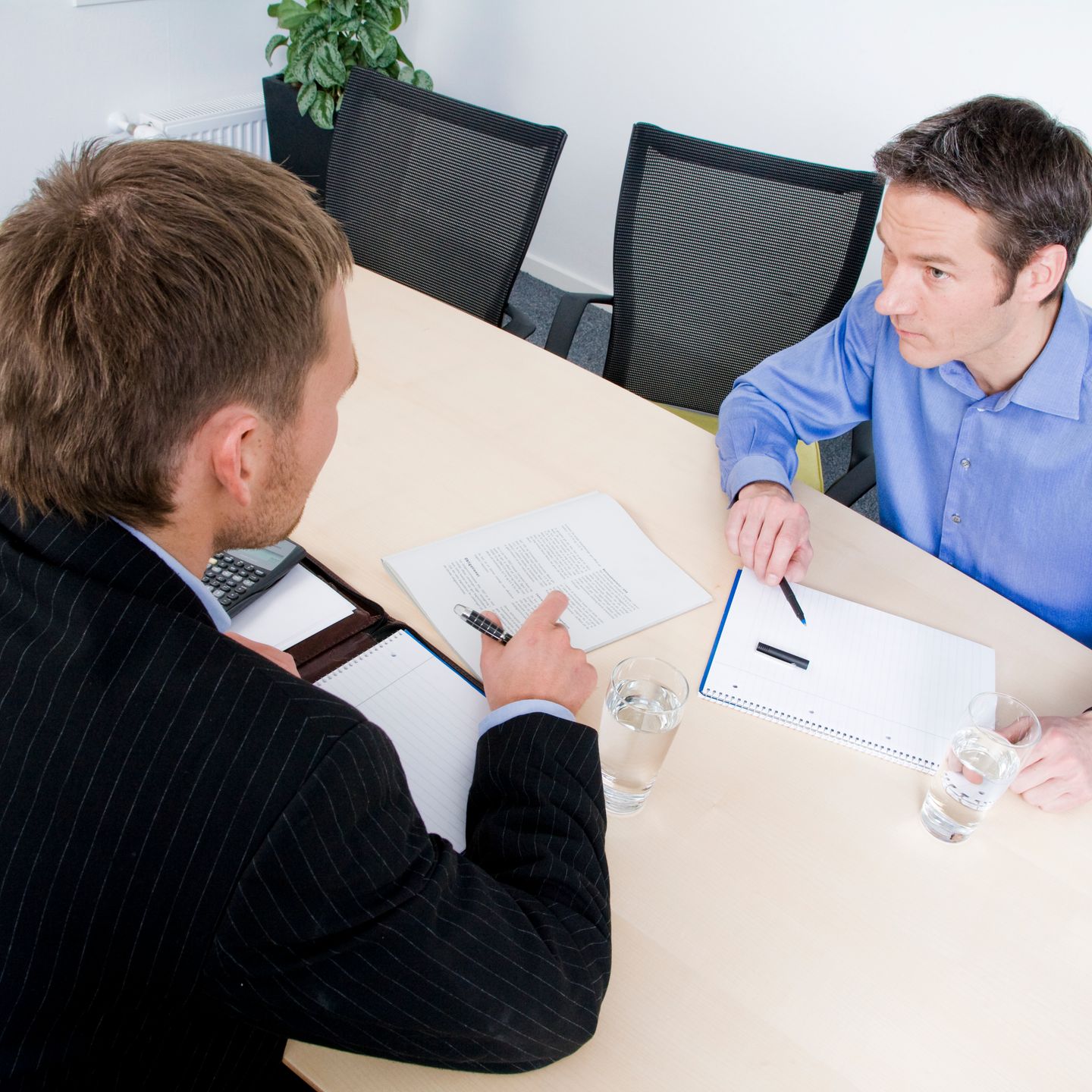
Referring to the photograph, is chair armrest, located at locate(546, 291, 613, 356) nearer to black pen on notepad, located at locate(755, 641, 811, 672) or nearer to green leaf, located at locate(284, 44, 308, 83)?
black pen on notepad, located at locate(755, 641, 811, 672)

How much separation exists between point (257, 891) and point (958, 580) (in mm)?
1044

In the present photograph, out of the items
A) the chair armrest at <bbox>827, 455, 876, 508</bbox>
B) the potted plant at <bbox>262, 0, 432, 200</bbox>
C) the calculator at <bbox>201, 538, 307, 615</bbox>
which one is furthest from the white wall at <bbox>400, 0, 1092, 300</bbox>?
the calculator at <bbox>201, 538, 307, 615</bbox>

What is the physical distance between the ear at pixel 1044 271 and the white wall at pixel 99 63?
240cm

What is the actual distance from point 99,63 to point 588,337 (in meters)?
1.70

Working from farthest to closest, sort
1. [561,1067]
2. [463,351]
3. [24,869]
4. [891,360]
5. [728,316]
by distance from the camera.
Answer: [728,316]
[463,351]
[891,360]
[561,1067]
[24,869]

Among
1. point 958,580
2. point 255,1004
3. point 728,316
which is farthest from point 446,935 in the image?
point 728,316

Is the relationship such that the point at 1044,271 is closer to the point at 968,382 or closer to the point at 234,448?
the point at 968,382

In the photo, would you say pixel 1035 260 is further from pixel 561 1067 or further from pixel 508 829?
pixel 561 1067

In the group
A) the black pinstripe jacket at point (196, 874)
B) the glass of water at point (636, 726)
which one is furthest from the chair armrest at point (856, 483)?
the black pinstripe jacket at point (196, 874)

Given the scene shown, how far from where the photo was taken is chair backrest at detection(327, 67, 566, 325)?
2.03 meters

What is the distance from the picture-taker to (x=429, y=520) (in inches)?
52.4

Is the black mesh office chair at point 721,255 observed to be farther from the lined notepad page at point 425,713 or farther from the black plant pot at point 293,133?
the black plant pot at point 293,133

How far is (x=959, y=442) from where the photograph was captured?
1.47 m

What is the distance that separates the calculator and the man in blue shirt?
58 cm
